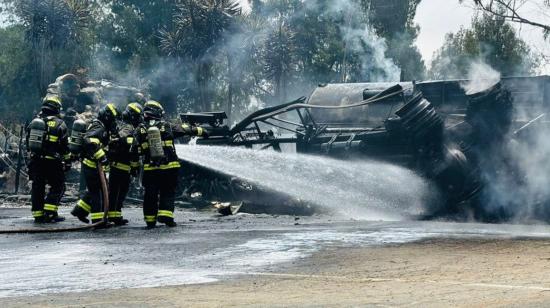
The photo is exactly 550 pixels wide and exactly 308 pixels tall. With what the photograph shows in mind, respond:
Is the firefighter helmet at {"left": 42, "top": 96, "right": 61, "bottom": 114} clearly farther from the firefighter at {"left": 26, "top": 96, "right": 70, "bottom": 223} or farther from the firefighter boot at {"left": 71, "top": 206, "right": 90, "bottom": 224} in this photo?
the firefighter boot at {"left": 71, "top": 206, "right": 90, "bottom": 224}

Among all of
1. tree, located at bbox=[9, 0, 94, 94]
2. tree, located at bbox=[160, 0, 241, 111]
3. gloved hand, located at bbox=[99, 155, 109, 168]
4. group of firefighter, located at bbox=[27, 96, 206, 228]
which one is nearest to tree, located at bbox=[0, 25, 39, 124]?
tree, located at bbox=[9, 0, 94, 94]

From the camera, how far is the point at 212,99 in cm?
5794

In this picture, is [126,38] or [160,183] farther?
[126,38]

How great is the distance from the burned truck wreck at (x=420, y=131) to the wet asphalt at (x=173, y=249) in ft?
8.87

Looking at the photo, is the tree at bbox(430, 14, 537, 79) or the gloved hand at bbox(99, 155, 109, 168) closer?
the gloved hand at bbox(99, 155, 109, 168)

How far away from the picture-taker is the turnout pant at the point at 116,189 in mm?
12961

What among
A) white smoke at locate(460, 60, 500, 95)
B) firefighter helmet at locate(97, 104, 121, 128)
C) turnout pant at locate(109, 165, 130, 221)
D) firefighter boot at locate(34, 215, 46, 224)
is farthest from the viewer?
white smoke at locate(460, 60, 500, 95)

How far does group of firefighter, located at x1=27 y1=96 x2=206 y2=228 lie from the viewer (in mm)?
12594

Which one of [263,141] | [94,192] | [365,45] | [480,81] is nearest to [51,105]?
[94,192]

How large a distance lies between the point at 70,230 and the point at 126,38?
45.2m

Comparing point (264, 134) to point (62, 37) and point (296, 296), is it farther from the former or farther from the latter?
point (62, 37)

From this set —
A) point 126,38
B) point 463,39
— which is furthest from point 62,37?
point 463,39

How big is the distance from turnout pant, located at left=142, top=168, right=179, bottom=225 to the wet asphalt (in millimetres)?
222

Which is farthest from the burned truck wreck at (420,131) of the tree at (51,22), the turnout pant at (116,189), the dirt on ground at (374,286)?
the tree at (51,22)
